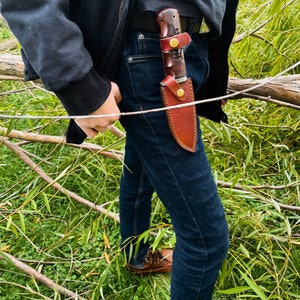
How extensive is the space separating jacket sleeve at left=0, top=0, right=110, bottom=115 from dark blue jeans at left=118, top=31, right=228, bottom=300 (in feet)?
0.30

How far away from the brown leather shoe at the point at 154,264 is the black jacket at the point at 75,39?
78 cm

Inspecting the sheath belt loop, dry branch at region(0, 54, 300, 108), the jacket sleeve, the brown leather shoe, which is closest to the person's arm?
the jacket sleeve

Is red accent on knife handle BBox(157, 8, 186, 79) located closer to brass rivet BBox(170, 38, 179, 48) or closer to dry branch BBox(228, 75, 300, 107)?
brass rivet BBox(170, 38, 179, 48)

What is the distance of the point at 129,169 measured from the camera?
1.19 meters

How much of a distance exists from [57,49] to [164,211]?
3.45 ft

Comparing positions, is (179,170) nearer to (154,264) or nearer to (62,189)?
(154,264)

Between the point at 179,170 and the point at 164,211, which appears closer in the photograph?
the point at 179,170

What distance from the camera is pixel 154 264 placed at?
142cm

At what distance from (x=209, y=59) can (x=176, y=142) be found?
255mm

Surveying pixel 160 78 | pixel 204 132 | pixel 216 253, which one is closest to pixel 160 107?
pixel 160 78

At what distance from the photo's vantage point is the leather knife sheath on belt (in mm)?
751

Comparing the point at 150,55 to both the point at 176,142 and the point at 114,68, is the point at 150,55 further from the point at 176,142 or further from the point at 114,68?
the point at 176,142

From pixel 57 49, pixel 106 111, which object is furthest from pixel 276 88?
pixel 57 49

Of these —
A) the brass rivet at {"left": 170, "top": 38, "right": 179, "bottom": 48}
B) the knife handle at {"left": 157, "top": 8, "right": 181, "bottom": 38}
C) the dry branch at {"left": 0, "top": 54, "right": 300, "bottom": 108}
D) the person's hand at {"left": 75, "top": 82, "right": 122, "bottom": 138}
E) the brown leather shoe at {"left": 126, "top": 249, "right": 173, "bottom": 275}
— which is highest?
the knife handle at {"left": 157, "top": 8, "right": 181, "bottom": 38}
